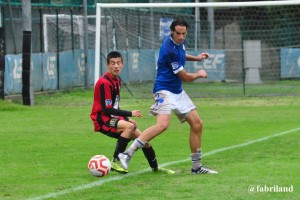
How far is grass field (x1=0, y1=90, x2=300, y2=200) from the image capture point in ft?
31.7

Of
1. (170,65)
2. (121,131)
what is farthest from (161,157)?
(170,65)

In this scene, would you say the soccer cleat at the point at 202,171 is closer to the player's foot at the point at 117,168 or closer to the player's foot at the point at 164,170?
the player's foot at the point at 164,170

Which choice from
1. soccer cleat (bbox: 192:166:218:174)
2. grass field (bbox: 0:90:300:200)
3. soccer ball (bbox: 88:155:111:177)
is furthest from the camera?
soccer cleat (bbox: 192:166:218:174)

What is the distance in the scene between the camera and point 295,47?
32719 millimetres

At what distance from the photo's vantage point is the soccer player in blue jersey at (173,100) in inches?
Answer: 436

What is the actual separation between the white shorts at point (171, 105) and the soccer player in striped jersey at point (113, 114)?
0.42 metres

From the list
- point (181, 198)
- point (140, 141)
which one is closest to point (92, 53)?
point (140, 141)

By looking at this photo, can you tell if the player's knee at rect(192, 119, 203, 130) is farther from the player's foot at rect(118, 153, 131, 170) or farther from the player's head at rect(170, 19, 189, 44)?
the player's head at rect(170, 19, 189, 44)

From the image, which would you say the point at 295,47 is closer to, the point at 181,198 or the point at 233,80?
the point at 233,80

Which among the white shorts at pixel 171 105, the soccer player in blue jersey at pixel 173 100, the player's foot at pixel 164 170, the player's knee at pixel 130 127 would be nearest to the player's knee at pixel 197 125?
the soccer player in blue jersey at pixel 173 100

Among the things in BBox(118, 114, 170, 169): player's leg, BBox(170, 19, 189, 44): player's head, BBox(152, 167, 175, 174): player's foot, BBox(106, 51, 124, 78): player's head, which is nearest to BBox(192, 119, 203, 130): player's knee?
BBox(118, 114, 170, 169): player's leg

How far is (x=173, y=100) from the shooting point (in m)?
11.2

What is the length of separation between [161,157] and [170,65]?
6.93 feet

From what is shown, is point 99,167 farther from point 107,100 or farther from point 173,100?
point 173,100
